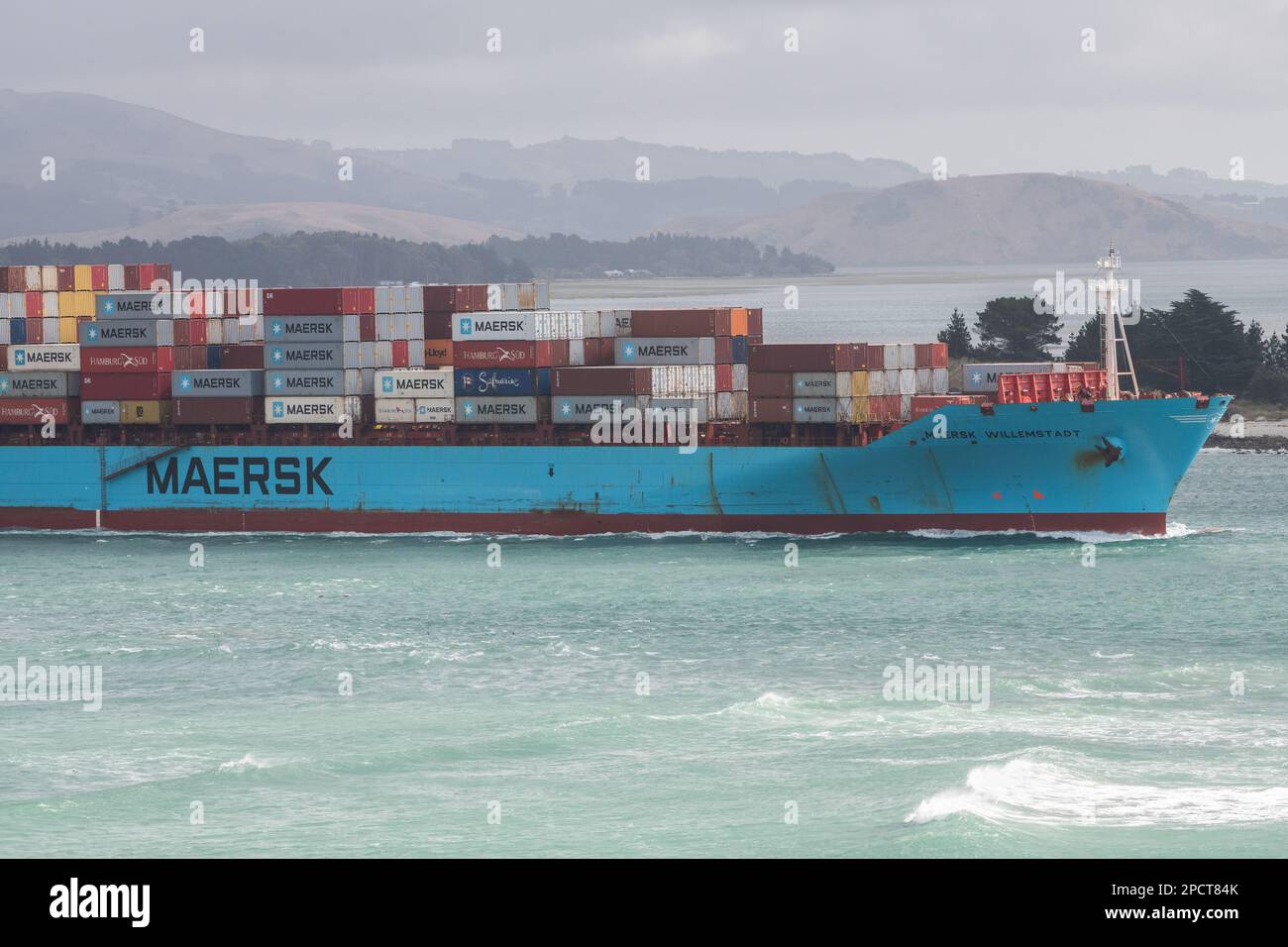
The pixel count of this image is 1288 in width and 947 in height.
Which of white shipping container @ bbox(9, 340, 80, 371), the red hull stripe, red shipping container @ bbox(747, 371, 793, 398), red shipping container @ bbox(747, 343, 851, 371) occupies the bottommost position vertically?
the red hull stripe

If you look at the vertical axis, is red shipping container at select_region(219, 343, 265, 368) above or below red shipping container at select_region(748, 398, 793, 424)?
above

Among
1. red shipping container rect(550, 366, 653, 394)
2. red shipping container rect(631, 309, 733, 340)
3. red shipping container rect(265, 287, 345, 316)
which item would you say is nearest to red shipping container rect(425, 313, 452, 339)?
red shipping container rect(265, 287, 345, 316)

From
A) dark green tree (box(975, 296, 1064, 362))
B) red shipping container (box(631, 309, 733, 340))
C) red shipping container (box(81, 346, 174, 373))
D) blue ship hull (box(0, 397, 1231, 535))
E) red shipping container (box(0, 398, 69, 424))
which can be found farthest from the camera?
dark green tree (box(975, 296, 1064, 362))

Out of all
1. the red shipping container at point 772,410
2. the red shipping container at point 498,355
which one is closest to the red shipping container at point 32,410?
the red shipping container at point 498,355

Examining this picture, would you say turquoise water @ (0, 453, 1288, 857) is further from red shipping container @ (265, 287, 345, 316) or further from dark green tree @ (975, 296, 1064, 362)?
dark green tree @ (975, 296, 1064, 362)

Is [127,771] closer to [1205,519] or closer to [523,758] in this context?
[523,758]

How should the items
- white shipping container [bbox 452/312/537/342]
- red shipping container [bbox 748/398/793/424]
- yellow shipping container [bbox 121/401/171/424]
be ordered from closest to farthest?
red shipping container [bbox 748/398/793/424], white shipping container [bbox 452/312/537/342], yellow shipping container [bbox 121/401/171/424]

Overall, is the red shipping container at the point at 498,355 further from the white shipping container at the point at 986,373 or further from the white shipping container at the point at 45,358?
the white shipping container at the point at 45,358
